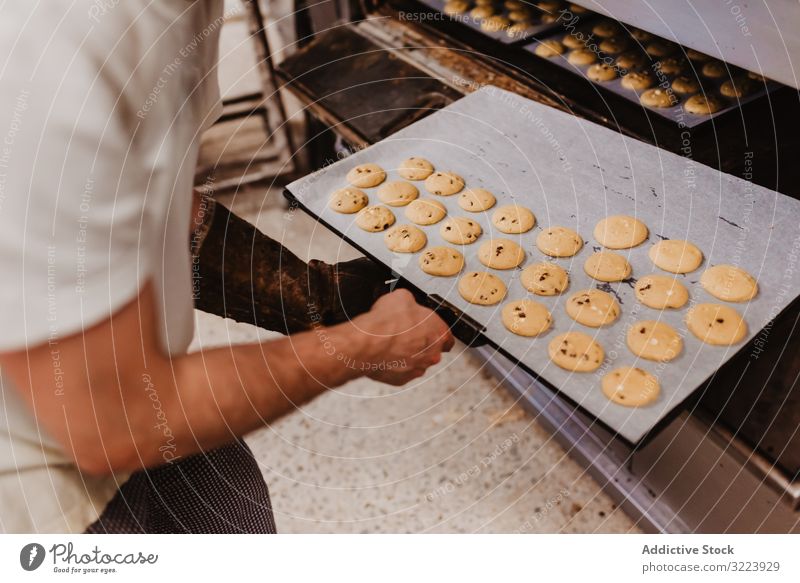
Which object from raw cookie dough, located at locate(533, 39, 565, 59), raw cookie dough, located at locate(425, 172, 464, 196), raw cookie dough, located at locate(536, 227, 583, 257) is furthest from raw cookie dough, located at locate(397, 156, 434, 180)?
raw cookie dough, located at locate(533, 39, 565, 59)

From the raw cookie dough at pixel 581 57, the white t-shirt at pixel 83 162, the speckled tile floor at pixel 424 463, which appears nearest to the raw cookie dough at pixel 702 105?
the raw cookie dough at pixel 581 57

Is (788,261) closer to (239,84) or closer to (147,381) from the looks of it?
(147,381)

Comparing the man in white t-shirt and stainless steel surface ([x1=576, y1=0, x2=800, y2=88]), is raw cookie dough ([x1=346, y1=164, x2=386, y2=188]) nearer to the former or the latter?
the man in white t-shirt

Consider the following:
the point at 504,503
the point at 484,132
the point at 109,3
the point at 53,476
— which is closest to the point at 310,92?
the point at 484,132

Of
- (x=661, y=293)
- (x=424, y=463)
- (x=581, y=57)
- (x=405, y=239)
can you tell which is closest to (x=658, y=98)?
(x=581, y=57)

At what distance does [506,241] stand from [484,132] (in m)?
0.29

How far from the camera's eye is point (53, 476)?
671 millimetres

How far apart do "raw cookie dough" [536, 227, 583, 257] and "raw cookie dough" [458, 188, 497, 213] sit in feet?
0.38

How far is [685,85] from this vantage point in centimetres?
112

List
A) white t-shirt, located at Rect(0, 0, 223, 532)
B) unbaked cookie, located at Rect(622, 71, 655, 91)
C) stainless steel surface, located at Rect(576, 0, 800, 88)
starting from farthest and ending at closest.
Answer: unbaked cookie, located at Rect(622, 71, 655, 91), stainless steel surface, located at Rect(576, 0, 800, 88), white t-shirt, located at Rect(0, 0, 223, 532)

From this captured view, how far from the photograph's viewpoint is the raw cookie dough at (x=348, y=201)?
3.41 ft

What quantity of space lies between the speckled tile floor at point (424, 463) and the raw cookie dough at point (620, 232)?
1.95ft

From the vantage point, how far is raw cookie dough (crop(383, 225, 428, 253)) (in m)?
0.97

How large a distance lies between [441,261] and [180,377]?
1.48 ft
